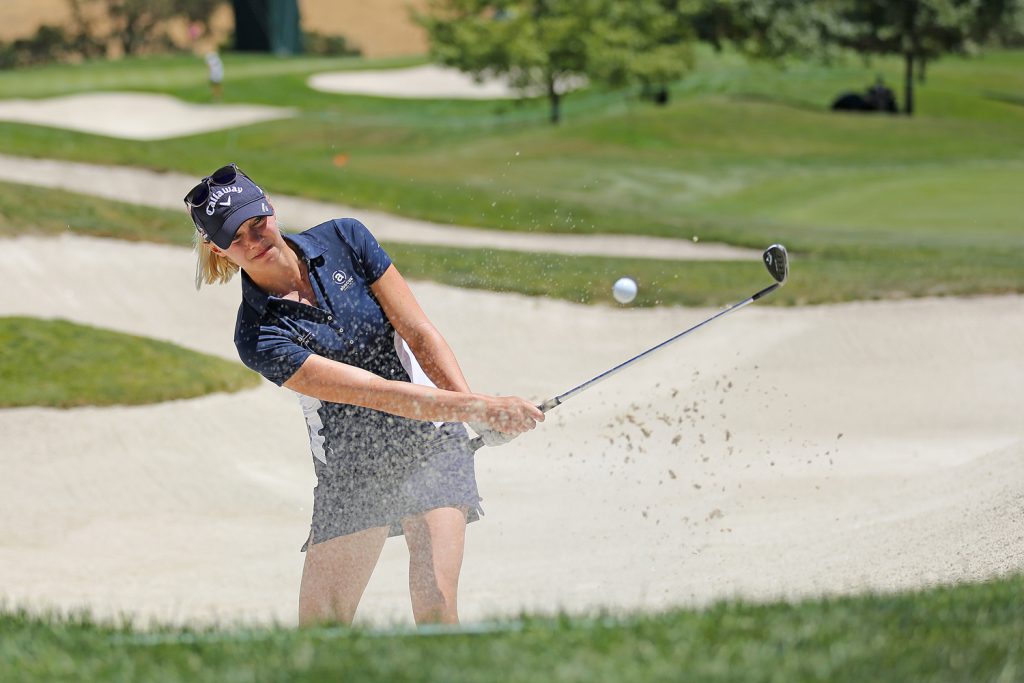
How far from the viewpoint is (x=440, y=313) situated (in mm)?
12281

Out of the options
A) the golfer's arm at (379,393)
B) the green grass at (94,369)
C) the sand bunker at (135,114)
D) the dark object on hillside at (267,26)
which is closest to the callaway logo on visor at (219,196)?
the golfer's arm at (379,393)

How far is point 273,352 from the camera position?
460 cm

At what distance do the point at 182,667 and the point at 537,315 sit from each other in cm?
885

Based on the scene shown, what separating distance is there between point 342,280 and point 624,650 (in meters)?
1.82

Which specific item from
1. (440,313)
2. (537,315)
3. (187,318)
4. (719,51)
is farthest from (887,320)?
(719,51)

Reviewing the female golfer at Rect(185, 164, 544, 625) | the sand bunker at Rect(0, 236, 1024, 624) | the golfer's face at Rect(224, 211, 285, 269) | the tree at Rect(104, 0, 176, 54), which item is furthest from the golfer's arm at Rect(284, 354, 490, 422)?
the tree at Rect(104, 0, 176, 54)

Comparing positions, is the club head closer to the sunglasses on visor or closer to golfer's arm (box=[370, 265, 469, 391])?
golfer's arm (box=[370, 265, 469, 391])

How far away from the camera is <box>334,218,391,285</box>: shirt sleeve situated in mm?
4863

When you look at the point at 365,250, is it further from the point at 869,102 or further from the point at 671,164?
the point at 869,102

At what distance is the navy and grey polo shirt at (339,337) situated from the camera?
4.67 metres

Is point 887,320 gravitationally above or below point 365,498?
below

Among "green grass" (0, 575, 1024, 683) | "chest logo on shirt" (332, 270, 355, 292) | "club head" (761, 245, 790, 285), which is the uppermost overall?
"chest logo on shirt" (332, 270, 355, 292)

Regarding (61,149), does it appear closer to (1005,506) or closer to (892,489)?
(892,489)

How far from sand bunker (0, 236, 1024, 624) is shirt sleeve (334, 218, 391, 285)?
1573mm
